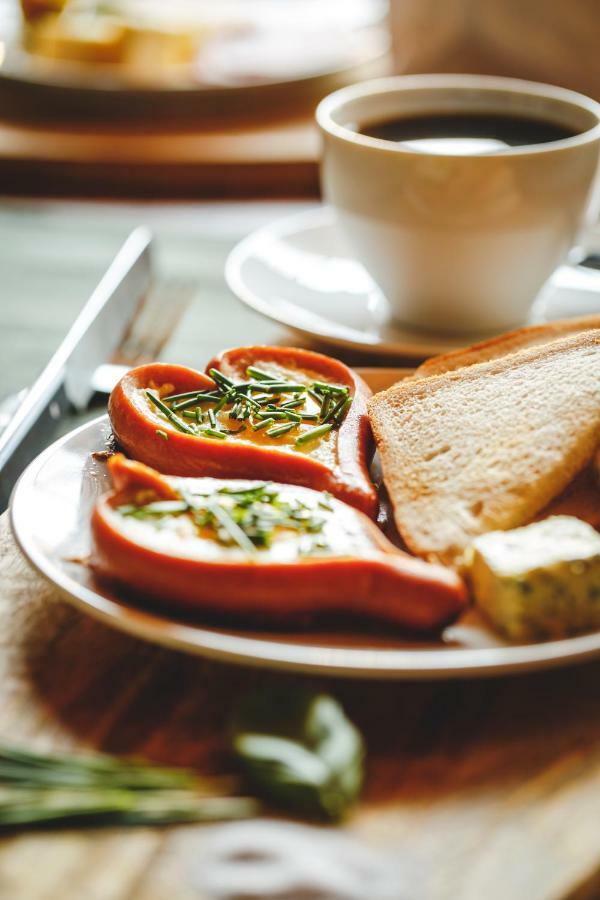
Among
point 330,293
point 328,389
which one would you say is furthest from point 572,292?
point 328,389

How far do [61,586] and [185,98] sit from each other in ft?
7.27

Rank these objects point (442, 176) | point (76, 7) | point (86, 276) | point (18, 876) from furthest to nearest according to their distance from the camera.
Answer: point (76, 7)
point (86, 276)
point (442, 176)
point (18, 876)

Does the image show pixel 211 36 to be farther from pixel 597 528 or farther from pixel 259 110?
pixel 597 528

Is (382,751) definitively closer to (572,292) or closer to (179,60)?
(572,292)

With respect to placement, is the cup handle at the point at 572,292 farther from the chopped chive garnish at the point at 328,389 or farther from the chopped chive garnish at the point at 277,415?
the chopped chive garnish at the point at 277,415

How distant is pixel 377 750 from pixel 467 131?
4.35ft

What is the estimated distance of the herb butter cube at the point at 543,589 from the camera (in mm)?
921

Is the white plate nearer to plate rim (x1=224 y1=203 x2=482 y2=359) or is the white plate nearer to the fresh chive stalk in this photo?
the fresh chive stalk

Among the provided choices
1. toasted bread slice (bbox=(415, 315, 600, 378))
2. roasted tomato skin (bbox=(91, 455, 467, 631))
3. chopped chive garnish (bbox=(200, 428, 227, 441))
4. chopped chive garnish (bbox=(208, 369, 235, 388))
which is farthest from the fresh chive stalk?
toasted bread slice (bbox=(415, 315, 600, 378))

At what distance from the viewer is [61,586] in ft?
3.14

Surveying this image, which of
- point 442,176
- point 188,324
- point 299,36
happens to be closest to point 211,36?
point 299,36

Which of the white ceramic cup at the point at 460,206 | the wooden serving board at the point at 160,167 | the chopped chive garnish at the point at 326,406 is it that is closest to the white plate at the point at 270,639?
the chopped chive garnish at the point at 326,406

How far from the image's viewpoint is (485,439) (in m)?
1.22

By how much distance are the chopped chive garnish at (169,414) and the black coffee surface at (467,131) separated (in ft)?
2.51
